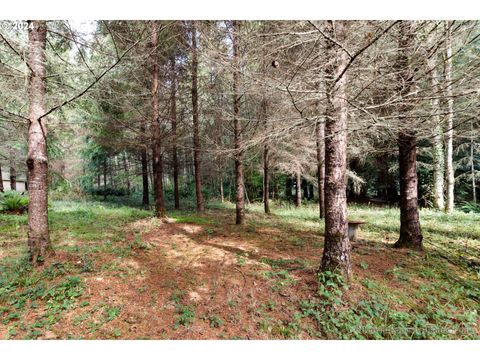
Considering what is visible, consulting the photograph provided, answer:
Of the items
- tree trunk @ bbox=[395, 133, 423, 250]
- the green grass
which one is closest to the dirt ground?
the green grass

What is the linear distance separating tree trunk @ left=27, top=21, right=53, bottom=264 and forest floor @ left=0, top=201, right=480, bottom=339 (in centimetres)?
47

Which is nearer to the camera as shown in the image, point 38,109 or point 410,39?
point 410,39

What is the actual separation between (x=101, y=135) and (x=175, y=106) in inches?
140

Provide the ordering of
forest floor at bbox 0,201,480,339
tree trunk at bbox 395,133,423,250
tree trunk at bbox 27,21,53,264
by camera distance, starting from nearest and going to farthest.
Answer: forest floor at bbox 0,201,480,339
tree trunk at bbox 27,21,53,264
tree trunk at bbox 395,133,423,250

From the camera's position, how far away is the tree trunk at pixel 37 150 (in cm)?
342

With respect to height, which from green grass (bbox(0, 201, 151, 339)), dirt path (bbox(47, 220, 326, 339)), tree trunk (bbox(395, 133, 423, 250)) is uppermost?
tree trunk (bbox(395, 133, 423, 250))

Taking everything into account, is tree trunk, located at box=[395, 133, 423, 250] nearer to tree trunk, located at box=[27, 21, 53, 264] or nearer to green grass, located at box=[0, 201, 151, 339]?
green grass, located at box=[0, 201, 151, 339]

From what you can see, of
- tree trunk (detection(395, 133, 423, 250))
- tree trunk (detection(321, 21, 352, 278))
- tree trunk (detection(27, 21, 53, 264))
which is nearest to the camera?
tree trunk (detection(321, 21, 352, 278))

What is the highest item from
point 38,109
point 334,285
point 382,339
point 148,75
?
point 148,75

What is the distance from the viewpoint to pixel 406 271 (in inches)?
149

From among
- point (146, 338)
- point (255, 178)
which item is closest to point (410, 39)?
point (146, 338)

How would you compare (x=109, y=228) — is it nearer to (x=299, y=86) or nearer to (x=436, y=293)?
(x=299, y=86)

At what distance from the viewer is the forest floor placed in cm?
254

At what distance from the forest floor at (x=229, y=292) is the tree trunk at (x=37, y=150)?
18.4 inches
